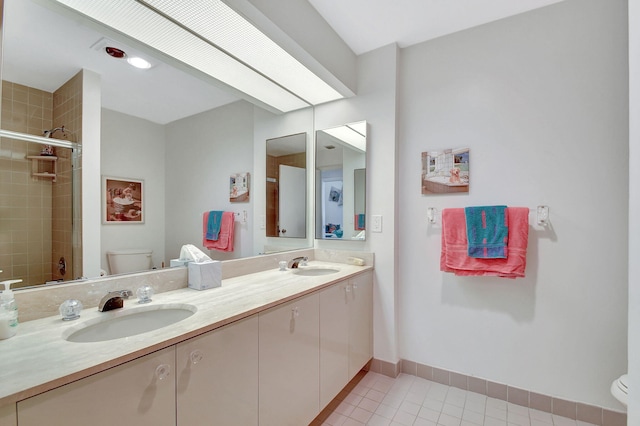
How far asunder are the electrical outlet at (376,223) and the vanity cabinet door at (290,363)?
86 cm

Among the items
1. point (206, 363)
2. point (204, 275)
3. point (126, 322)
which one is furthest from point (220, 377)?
point (204, 275)

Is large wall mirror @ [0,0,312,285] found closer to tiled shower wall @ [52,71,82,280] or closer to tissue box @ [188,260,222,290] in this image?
tiled shower wall @ [52,71,82,280]

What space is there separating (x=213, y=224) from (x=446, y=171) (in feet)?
5.31

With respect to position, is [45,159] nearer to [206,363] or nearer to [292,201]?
[206,363]

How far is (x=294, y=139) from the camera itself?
2.48 metres

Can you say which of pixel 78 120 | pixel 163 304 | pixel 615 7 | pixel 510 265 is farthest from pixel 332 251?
pixel 615 7

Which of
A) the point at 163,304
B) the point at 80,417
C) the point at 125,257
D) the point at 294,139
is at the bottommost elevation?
the point at 80,417

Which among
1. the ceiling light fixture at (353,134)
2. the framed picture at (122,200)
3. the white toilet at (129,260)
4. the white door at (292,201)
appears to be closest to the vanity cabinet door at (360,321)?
the white door at (292,201)

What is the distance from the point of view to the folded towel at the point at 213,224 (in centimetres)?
168

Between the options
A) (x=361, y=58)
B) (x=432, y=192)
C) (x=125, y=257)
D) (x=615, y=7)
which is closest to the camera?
(x=125, y=257)

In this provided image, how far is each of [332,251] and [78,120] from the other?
1800 millimetres

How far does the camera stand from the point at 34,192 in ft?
3.55

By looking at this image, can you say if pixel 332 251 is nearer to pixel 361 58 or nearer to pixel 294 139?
pixel 294 139

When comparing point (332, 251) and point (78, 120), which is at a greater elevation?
point (78, 120)
